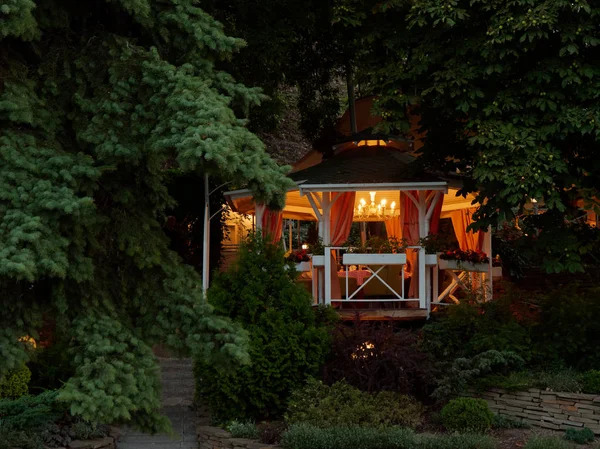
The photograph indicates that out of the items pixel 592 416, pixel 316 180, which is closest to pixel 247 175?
pixel 592 416

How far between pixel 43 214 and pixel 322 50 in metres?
11.2

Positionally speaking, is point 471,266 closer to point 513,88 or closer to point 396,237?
point 396,237

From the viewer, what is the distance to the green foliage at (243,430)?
1036 centimetres

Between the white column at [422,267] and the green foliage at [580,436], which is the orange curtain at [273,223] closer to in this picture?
the white column at [422,267]

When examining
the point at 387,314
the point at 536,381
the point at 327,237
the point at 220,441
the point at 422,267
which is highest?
the point at 327,237

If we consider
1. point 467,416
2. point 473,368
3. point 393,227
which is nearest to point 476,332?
point 473,368

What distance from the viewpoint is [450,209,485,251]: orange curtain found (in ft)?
49.4

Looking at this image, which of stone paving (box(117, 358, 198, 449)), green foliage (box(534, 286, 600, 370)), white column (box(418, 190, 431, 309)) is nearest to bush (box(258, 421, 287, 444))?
stone paving (box(117, 358, 198, 449))

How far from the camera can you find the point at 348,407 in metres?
10.6

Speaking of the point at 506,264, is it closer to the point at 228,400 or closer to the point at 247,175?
the point at 228,400

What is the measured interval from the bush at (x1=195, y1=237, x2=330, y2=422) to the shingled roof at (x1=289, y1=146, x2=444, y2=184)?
3047 millimetres

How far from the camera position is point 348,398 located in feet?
35.6

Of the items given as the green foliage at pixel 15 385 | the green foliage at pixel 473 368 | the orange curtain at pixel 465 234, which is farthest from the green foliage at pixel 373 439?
the orange curtain at pixel 465 234

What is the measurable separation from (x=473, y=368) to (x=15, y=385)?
6.51 metres
